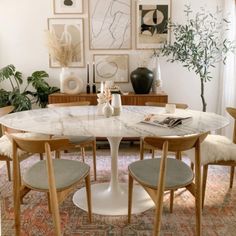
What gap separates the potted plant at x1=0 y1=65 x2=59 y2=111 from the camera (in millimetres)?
3793

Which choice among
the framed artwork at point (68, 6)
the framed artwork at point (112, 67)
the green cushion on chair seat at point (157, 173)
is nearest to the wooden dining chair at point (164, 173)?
the green cushion on chair seat at point (157, 173)

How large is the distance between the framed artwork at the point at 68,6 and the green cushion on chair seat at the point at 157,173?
8.94 feet

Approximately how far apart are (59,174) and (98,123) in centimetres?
43

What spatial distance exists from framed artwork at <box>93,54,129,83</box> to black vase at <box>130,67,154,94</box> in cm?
35

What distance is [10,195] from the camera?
256 centimetres

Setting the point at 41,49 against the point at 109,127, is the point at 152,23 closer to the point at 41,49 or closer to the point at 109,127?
the point at 41,49

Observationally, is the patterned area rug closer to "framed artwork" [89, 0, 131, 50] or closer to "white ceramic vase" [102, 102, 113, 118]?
"white ceramic vase" [102, 102, 113, 118]

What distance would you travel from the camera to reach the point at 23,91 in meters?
4.24

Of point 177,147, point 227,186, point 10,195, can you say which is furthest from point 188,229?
point 10,195

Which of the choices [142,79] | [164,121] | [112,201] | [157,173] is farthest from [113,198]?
[142,79]

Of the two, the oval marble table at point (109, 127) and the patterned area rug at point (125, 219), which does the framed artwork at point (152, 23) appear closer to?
the oval marble table at point (109, 127)

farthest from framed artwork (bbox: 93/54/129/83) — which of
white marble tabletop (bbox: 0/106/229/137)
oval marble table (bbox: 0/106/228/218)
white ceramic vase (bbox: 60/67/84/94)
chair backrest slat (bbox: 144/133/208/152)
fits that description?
chair backrest slat (bbox: 144/133/208/152)

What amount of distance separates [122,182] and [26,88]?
7.33ft

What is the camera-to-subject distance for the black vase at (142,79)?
147 inches
